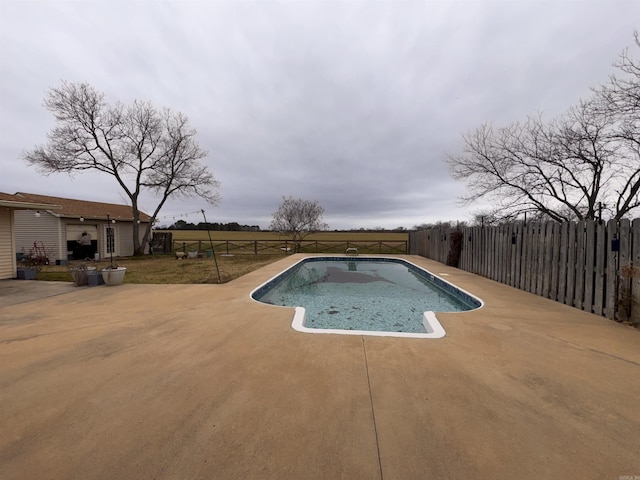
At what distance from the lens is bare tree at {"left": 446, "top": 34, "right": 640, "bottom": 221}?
27.9 feet

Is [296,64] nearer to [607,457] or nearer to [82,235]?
[607,457]

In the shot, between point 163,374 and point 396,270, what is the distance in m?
12.0

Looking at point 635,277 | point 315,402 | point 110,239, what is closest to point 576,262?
point 635,277

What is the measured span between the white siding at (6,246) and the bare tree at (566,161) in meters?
16.6

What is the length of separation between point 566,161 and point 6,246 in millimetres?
19724

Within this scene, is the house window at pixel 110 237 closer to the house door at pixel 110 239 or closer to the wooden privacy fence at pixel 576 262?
the house door at pixel 110 239

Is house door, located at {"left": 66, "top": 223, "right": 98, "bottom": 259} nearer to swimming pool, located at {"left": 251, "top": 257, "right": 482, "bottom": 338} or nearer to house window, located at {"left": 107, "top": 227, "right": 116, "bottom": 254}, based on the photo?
house window, located at {"left": 107, "top": 227, "right": 116, "bottom": 254}

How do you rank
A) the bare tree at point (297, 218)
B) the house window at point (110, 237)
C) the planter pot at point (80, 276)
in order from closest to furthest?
the planter pot at point (80, 276)
the house window at point (110, 237)
the bare tree at point (297, 218)

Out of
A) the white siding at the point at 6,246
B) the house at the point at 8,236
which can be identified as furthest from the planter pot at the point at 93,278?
the white siding at the point at 6,246

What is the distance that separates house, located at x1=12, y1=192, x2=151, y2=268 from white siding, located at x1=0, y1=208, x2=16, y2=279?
295 centimetres

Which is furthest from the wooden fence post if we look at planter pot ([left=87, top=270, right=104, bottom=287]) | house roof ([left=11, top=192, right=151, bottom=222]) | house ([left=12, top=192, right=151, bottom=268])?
house roof ([left=11, top=192, right=151, bottom=222])

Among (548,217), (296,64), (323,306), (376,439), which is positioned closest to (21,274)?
(323,306)

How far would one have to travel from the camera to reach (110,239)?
637 inches

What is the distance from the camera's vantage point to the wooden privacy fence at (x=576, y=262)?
166 inches
